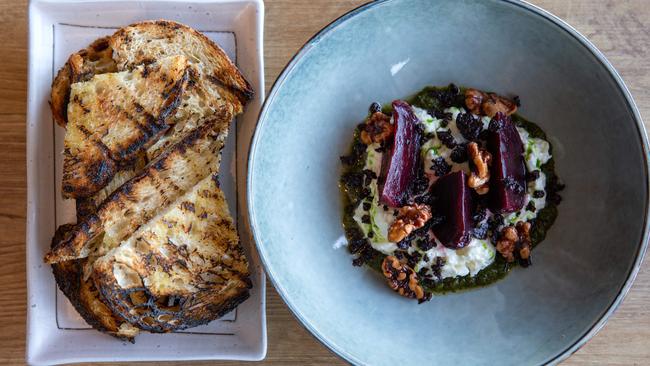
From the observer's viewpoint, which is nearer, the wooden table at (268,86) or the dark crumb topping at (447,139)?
the dark crumb topping at (447,139)

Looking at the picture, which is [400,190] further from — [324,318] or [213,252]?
[213,252]

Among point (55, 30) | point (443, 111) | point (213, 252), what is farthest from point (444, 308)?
point (55, 30)

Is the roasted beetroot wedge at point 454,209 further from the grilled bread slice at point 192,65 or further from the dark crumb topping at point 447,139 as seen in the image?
the grilled bread slice at point 192,65

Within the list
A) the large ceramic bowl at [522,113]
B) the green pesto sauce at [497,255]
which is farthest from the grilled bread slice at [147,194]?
the green pesto sauce at [497,255]

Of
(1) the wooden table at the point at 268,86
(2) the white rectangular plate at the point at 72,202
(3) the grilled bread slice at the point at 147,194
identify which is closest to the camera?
(3) the grilled bread slice at the point at 147,194

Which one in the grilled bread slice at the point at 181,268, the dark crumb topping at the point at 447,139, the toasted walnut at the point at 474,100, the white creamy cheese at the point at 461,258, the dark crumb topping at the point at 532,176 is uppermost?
the toasted walnut at the point at 474,100

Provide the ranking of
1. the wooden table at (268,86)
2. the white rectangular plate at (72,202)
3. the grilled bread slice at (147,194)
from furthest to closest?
the wooden table at (268,86) < the white rectangular plate at (72,202) < the grilled bread slice at (147,194)

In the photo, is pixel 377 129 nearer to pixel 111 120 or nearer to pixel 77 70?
pixel 111 120
